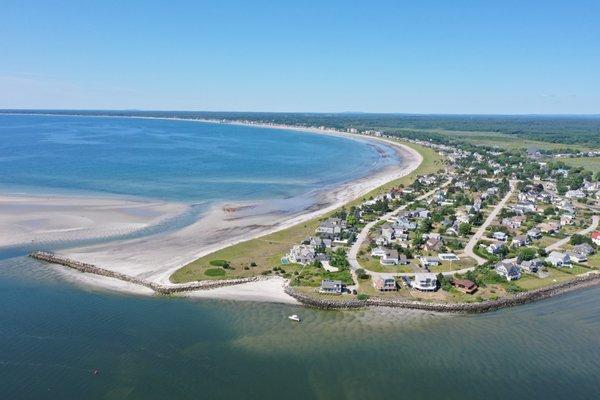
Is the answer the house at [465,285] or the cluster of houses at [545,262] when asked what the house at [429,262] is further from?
the cluster of houses at [545,262]

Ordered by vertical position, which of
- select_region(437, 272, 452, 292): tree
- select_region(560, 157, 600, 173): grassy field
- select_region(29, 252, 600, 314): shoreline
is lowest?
select_region(29, 252, 600, 314): shoreline

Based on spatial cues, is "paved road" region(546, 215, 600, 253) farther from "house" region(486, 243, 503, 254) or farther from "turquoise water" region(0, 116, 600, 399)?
"turquoise water" region(0, 116, 600, 399)

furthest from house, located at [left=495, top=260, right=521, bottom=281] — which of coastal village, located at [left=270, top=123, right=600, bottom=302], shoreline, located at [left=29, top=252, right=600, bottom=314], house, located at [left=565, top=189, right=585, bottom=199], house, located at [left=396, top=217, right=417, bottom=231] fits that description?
house, located at [left=565, top=189, right=585, bottom=199]

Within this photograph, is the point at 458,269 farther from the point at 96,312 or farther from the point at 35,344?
the point at 35,344

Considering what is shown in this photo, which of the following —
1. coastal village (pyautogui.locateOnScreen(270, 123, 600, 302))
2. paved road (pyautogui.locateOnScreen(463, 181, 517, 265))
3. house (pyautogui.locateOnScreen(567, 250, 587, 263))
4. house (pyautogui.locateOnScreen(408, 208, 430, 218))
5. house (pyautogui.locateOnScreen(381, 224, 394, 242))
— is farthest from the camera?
house (pyautogui.locateOnScreen(408, 208, 430, 218))

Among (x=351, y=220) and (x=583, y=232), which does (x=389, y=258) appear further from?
(x=583, y=232)

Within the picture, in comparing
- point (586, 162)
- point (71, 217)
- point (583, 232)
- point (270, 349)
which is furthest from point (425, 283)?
point (586, 162)

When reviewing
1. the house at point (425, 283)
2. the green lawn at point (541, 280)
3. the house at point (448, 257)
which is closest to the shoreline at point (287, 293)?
the green lawn at point (541, 280)

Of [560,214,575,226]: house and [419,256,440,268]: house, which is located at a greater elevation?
[560,214,575,226]: house
